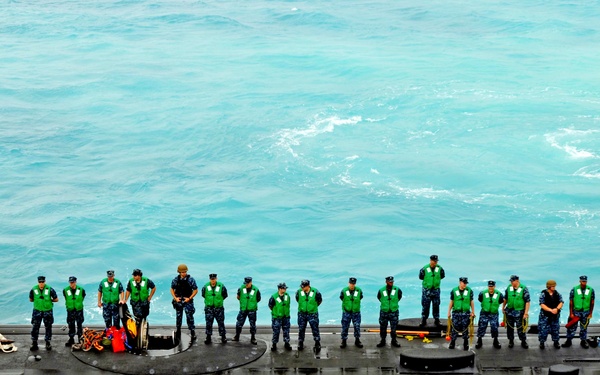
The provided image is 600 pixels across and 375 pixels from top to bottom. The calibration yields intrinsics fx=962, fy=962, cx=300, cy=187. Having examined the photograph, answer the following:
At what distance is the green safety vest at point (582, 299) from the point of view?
85.3 feet

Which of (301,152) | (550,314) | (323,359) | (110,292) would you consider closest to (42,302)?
(110,292)

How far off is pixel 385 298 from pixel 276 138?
3731 centimetres

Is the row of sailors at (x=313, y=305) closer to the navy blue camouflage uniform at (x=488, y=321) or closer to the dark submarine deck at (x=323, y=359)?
the navy blue camouflage uniform at (x=488, y=321)

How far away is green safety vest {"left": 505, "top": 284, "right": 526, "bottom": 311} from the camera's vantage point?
2583cm

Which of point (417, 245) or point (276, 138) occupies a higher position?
point (276, 138)

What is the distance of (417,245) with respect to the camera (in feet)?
169

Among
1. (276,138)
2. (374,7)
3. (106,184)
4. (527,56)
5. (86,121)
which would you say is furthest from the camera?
(374,7)

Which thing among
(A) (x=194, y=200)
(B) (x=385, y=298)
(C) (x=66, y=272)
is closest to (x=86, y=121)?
(A) (x=194, y=200)

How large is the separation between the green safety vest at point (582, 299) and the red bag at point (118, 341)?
12319 millimetres

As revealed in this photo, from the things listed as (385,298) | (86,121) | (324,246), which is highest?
(86,121)

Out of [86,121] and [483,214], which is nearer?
[483,214]

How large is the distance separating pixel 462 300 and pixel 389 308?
1.98 meters

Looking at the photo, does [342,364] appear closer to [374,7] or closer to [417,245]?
[417,245]

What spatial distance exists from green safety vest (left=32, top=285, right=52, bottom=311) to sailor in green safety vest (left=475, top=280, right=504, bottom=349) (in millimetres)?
11545
